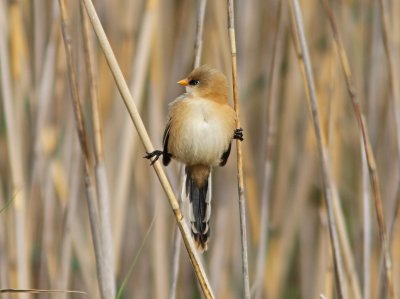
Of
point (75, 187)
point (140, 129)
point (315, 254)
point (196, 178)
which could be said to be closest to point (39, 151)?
point (75, 187)

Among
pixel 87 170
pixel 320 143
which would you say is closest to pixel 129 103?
pixel 87 170

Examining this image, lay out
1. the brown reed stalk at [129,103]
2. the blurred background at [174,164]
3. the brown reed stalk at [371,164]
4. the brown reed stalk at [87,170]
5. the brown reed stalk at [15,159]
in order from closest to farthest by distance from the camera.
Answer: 1. the brown reed stalk at [129,103]
2. the brown reed stalk at [87,170]
3. the brown reed stalk at [371,164]
4. the brown reed stalk at [15,159]
5. the blurred background at [174,164]

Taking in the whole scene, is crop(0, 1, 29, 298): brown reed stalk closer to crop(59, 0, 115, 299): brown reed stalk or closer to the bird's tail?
crop(59, 0, 115, 299): brown reed stalk

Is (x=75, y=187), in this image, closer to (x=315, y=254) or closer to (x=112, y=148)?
(x=112, y=148)

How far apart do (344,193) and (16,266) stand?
1360 millimetres

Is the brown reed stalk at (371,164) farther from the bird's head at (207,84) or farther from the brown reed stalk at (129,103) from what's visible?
the brown reed stalk at (129,103)

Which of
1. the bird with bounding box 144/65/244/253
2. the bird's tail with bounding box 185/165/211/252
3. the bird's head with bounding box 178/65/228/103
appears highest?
the bird's head with bounding box 178/65/228/103

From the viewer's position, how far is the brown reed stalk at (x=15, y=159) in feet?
6.26

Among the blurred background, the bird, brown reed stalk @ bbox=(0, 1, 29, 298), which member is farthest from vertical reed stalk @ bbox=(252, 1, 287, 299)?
brown reed stalk @ bbox=(0, 1, 29, 298)

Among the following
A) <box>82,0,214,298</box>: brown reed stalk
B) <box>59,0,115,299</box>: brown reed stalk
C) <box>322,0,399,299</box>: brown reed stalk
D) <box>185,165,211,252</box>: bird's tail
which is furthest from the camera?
<box>185,165,211,252</box>: bird's tail

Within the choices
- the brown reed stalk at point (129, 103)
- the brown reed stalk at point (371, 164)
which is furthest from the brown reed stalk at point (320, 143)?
the brown reed stalk at point (129, 103)

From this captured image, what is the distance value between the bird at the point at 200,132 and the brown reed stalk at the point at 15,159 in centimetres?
40

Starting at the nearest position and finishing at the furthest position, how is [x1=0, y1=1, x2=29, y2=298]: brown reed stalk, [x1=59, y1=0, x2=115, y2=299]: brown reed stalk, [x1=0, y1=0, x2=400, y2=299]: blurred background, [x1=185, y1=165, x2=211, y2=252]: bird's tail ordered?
[x1=59, y1=0, x2=115, y2=299]: brown reed stalk < [x1=185, y1=165, x2=211, y2=252]: bird's tail < [x1=0, y1=1, x2=29, y2=298]: brown reed stalk < [x1=0, y1=0, x2=400, y2=299]: blurred background

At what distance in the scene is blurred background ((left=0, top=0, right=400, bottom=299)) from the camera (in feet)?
6.70
